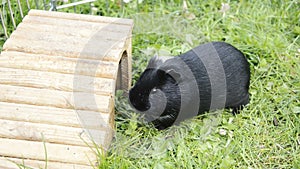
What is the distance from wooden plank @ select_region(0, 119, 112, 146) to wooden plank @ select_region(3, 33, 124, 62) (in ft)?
2.00

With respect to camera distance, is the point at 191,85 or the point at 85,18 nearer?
the point at 191,85

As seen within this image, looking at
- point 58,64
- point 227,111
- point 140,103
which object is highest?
point 58,64

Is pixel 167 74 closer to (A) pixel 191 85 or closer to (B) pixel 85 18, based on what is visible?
(A) pixel 191 85

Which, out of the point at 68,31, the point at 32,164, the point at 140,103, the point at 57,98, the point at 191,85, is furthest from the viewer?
the point at 68,31

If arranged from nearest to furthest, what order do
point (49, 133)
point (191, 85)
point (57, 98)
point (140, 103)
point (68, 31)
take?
1. point (49, 133)
2. point (57, 98)
3. point (140, 103)
4. point (191, 85)
5. point (68, 31)

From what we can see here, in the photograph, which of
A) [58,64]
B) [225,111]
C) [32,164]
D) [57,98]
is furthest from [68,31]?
[225,111]

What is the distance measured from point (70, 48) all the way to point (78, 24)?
0.35m

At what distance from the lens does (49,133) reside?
3.30 metres

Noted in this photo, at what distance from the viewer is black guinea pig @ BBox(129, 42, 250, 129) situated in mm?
3607

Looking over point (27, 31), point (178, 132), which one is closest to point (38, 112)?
point (27, 31)

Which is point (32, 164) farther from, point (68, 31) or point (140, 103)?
point (68, 31)

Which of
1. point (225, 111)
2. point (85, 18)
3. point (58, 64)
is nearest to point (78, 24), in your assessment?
point (85, 18)

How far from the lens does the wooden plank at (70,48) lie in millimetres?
3689

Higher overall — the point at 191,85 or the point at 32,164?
the point at 191,85
